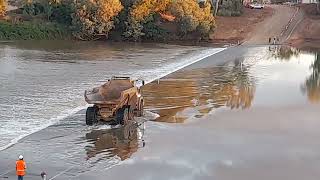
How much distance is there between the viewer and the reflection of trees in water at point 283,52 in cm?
5724

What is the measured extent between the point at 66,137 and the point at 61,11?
5728 cm

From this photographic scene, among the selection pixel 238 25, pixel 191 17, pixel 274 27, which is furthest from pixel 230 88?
pixel 274 27

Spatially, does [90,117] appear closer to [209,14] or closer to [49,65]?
[49,65]

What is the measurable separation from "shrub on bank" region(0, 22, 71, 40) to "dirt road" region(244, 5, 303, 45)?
78.2ft

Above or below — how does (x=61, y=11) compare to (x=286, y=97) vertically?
above

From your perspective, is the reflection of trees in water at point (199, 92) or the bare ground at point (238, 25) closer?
the reflection of trees in water at point (199, 92)

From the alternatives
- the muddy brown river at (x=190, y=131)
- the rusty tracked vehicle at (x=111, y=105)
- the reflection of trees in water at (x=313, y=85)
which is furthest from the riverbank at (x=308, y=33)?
the rusty tracked vehicle at (x=111, y=105)

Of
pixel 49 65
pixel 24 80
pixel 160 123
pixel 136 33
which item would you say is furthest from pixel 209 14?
pixel 160 123

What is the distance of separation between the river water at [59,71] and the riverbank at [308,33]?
44.8 feet

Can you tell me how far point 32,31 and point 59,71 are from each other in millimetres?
32966

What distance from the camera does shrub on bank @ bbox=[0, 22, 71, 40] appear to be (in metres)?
73.3

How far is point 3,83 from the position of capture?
3681 cm

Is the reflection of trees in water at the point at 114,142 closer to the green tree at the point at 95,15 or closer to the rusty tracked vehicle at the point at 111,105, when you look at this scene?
the rusty tracked vehicle at the point at 111,105

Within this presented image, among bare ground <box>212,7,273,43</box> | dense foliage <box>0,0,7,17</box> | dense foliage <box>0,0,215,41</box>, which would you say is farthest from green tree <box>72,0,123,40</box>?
bare ground <box>212,7,273,43</box>
